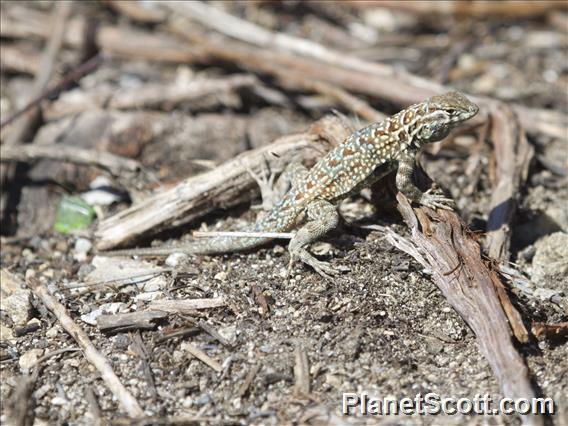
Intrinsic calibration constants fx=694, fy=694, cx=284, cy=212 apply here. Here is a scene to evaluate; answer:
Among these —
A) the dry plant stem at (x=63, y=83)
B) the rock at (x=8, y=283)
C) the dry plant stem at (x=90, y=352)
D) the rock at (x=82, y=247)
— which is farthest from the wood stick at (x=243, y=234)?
the dry plant stem at (x=63, y=83)

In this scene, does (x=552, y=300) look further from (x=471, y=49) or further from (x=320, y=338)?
(x=471, y=49)

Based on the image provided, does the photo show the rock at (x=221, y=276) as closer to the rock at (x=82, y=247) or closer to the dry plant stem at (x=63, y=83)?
the rock at (x=82, y=247)

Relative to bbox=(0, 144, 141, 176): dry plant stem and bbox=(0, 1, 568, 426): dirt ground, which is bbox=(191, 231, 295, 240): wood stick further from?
bbox=(0, 144, 141, 176): dry plant stem

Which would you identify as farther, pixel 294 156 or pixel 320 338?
pixel 294 156

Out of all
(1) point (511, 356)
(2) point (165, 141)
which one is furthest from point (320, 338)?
(2) point (165, 141)

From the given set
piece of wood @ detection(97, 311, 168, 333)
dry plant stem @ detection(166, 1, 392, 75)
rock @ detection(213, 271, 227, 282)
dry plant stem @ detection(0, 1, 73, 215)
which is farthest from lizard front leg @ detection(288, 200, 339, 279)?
dry plant stem @ detection(0, 1, 73, 215)

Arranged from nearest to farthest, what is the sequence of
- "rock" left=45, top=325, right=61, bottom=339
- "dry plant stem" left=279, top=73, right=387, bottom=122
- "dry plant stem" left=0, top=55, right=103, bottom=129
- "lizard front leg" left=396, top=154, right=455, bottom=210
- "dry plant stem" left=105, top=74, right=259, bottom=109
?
"rock" left=45, top=325, right=61, bottom=339 → "lizard front leg" left=396, top=154, right=455, bottom=210 → "dry plant stem" left=0, top=55, right=103, bottom=129 → "dry plant stem" left=279, top=73, right=387, bottom=122 → "dry plant stem" left=105, top=74, right=259, bottom=109
